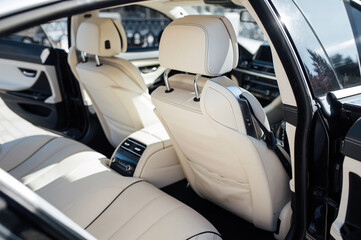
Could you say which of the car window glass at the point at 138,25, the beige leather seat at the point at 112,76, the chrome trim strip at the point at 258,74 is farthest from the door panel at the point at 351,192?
the car window glass at the point at 138,25

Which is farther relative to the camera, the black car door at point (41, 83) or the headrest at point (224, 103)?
the black car door at point (41, 83)

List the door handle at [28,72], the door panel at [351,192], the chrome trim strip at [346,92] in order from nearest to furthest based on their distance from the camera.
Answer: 1. the door panel at [351,192]
2. the chrome trim strip at [346,92]
3. the door handle at [28,72]

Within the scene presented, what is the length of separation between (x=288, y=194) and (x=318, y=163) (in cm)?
38

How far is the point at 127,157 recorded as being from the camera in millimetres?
2072

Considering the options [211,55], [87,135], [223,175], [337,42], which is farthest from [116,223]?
[87,135]

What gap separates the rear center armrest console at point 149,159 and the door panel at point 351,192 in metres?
1.12

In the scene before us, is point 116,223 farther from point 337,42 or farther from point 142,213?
point 337,42

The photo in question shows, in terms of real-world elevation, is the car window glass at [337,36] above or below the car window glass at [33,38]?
above

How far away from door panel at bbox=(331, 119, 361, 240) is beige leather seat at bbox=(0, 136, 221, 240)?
47cm

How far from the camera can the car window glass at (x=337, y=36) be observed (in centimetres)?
138

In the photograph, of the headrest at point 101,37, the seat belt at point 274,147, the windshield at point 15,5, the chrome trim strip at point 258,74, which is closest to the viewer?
the windshield at point 15,5

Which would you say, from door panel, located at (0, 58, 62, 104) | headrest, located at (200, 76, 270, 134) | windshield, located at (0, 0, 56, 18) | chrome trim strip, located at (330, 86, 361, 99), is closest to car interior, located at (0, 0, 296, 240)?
headrest, located at (200, 76, 270, 134)

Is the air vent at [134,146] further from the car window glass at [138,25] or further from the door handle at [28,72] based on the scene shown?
the car window glass at [138,25]

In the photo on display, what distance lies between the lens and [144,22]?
10672 mm
